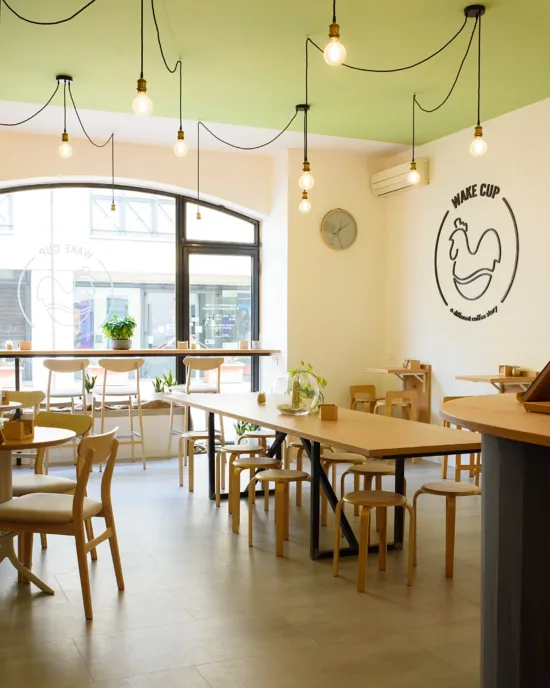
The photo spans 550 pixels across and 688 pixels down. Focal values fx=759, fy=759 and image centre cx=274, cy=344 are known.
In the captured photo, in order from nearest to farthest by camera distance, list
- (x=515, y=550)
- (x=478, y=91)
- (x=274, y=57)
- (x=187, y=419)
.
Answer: (x=515, y=550), (x=274, y=57), (x=478, y=91), (x=187, y=419)

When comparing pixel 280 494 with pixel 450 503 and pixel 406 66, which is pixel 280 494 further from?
pixel 406 66

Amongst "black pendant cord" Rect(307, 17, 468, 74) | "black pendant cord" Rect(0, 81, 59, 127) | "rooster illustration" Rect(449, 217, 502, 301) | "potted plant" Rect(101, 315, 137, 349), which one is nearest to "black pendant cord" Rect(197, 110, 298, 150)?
"black pendant cord" Rect(307, 17, 468, 74)

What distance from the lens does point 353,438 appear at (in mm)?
3775

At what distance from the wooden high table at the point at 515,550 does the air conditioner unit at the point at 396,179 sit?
18.3 ft

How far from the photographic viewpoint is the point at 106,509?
11.9 ft

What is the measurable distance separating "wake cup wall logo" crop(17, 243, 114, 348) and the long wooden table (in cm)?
313

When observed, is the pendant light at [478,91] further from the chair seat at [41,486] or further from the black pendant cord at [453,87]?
the chair seat at [41,486]

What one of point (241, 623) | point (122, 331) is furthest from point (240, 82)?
point (241, 623)

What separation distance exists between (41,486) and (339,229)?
16.2 feet

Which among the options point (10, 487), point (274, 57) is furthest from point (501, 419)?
point (274, 57)

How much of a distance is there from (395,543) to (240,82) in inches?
133

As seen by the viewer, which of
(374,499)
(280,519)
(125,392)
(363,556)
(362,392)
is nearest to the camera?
(363,556)

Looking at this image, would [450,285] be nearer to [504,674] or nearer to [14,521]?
[14,521]

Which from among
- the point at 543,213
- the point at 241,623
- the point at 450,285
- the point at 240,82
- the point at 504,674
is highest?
the point at 240,82
